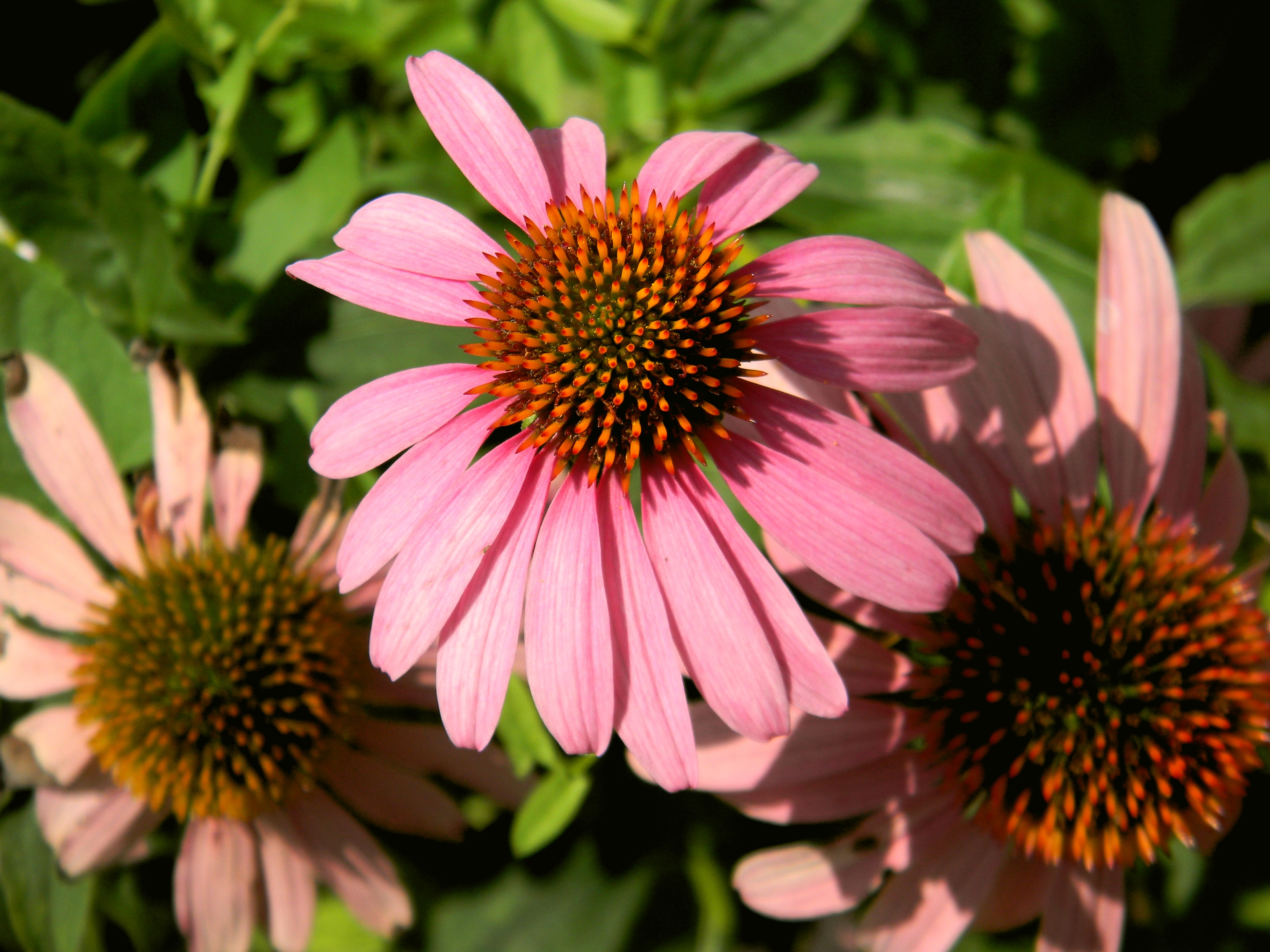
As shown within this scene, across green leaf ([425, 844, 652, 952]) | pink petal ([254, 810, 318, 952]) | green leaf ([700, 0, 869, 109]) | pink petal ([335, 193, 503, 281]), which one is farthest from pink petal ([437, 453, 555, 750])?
green leaf ([425, 844, 652, 952])

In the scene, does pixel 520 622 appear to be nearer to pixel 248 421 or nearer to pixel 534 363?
pixel 534 363

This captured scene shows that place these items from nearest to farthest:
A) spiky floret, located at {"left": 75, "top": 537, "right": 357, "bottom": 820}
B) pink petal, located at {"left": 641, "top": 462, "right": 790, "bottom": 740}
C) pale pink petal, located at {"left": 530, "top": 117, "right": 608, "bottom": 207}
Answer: pink petal, located at {"left": 641, "top": 462, "right": 790, "bottom": 740} → pale pink petal, located at {"left": 530, "top": 117, "right": 608, "bottom": 207} → spiky floret, located at {"left": 75, "top": 537, "right": 357, "bottom": 820}

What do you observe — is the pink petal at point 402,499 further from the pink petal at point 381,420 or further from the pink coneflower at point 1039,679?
the pink coneflower at point 1039,679

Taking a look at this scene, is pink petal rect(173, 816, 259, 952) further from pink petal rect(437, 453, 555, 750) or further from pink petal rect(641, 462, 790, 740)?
pink petal rect(641, 462, 790, 740)

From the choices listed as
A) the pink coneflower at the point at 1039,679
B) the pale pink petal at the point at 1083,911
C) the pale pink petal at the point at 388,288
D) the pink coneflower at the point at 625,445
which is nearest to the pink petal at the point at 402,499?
the pink coneflower at the point at 625,445

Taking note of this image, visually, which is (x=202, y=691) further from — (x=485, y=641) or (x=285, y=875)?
(x=485, y=641)

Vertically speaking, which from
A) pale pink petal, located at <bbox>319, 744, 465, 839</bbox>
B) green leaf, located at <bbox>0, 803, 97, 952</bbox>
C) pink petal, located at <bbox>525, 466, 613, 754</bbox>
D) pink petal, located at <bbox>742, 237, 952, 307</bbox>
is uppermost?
pink petal, located at <bbox>742, 237, 952, 307</bbox>

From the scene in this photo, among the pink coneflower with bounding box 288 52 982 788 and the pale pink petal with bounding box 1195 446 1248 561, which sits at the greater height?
the pink coneflower with bounding box 288 52 982 788

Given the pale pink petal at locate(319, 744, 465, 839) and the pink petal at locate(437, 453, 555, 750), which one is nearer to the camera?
the pink petal at locate(437, 453, 555, 750)
